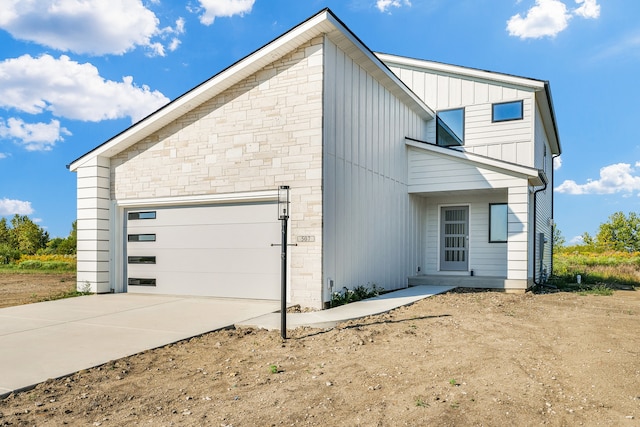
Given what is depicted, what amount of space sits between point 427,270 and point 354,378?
982cm

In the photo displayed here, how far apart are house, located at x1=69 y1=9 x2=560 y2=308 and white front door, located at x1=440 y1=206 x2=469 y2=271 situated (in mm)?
35

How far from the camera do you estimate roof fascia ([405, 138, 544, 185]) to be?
36.0ft

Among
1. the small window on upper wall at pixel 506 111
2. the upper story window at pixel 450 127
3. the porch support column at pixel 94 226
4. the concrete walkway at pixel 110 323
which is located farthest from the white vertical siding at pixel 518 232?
the porch support column at pixel 94 226

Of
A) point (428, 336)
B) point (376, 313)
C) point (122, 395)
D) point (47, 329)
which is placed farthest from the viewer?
point (376, 313)

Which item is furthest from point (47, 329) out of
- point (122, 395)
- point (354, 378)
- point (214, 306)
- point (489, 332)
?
point (489, 332)

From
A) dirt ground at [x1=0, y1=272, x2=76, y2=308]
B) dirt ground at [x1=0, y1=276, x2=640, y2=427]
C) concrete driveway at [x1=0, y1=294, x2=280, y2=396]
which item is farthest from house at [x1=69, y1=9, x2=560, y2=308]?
dirt ground at [x1=0, y1=276, x2=640, y2=427]

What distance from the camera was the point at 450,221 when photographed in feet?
45.1

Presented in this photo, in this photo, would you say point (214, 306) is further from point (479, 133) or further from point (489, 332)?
point (479, 133)

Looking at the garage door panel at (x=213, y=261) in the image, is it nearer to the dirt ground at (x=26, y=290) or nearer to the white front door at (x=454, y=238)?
the dirt ground at (x=26, y=290)

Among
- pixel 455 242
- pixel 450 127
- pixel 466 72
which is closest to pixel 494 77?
pixel 466 72

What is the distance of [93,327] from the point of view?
6.85 m

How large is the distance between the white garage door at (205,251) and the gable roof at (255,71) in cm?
177

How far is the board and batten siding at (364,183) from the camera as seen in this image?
8.66 metres

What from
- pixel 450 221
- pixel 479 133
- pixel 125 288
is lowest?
pixel 125 288
